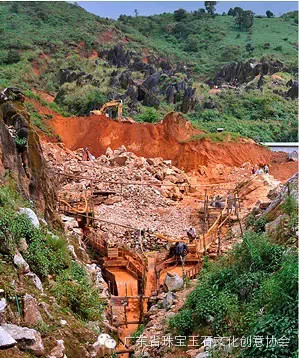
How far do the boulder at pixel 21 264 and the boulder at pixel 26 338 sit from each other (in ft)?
4.75

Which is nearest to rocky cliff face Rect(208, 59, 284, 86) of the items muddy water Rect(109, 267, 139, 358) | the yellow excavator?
the yellow excavator

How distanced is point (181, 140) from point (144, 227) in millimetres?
10469

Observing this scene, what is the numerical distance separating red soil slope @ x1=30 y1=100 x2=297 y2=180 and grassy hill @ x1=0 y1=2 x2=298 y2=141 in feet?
15.7

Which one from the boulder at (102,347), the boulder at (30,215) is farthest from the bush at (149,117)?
the boulder at (102,347)

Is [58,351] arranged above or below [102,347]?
below

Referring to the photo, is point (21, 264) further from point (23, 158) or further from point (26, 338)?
point (23, 158)

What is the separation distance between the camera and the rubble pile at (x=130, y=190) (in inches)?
592

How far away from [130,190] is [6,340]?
13.0 metres

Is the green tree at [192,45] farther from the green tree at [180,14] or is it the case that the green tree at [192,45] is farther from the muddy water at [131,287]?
the muddy water at [131,287]

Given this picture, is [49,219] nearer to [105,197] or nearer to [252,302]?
[252,302]

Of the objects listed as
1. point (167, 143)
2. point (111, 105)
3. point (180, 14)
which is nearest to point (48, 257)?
point (167, 143)

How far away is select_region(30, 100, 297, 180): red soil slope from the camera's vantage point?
78.1 feet

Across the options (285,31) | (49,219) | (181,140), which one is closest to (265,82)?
(181,140)

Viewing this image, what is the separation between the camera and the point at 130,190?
57.9 ft
